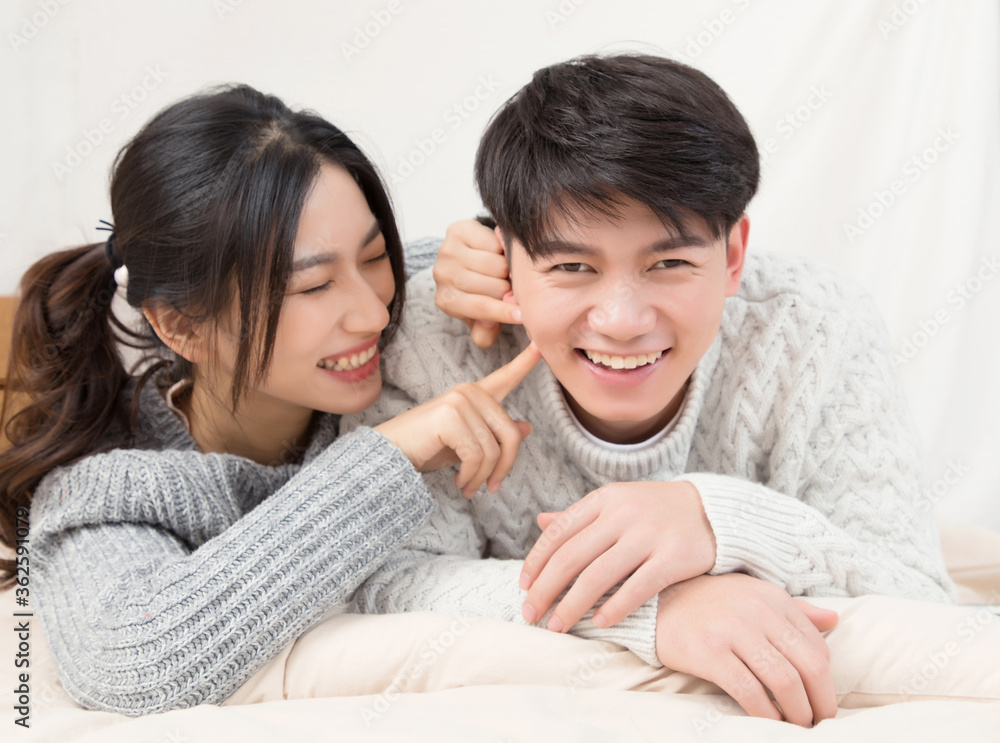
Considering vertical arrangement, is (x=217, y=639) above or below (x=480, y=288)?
below

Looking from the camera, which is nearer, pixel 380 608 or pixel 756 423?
pixel 380 608

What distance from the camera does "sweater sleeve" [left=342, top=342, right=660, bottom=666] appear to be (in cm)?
95

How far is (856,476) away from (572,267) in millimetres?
520

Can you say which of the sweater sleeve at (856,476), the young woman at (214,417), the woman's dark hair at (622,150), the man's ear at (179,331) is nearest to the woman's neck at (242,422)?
the young woman at (214,417)

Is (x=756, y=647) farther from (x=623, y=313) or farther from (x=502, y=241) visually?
(x=502, y=241)

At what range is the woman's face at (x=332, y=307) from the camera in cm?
113

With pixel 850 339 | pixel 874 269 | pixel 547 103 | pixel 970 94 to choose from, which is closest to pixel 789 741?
pixel 850 339

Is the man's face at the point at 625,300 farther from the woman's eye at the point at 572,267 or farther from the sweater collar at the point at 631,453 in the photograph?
the sweater collar at the point at 631,453

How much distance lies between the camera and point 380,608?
1.10 m

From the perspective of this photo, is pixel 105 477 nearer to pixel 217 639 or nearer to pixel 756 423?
pixel 217 639

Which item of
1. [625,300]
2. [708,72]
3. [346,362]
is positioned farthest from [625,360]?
[708,72]

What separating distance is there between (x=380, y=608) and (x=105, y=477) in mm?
413

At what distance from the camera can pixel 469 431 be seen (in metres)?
1.08

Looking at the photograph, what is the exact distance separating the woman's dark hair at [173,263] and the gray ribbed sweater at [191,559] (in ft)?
0.42
